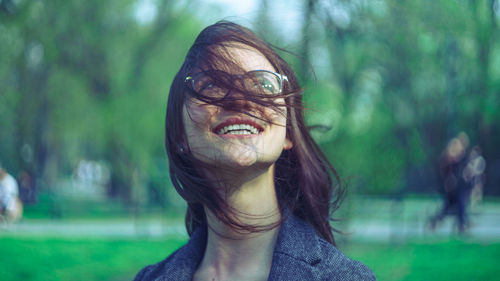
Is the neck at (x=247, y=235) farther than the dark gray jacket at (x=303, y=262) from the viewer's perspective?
Yes

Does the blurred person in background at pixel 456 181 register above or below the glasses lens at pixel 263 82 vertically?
Result: below

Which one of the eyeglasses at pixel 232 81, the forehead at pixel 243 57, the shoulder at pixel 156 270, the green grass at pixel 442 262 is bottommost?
the green grass at pixel 442 262

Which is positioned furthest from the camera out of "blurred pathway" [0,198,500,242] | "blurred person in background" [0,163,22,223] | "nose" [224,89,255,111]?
"blurred person in background" [0,163,22,223]

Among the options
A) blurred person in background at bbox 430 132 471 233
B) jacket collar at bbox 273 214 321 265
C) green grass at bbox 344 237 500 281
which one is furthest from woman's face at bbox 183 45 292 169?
blurred person in background at bbox 430 132 471 233

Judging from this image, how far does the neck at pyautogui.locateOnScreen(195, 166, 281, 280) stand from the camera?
1689 millimetres

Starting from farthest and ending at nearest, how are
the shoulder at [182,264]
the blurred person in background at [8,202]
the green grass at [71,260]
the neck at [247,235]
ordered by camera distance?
the blurred person in background at [8,202]
the green grass at [71,260]
the shoulder at [182,264]
the neck at [247,235]

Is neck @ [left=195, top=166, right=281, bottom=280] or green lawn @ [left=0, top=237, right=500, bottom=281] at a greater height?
neck @ [left=195, top=166, right=281, bottom=280]

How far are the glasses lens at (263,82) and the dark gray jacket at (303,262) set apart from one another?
453mm

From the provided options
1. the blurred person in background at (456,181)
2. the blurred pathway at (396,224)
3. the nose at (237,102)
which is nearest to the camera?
the nose at (237,102)

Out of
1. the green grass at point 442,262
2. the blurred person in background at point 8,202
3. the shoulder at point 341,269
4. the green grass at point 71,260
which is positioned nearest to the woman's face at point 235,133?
the shoulder at point 341,269

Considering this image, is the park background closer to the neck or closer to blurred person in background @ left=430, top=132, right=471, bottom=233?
blurred person in background @ left=430, top=132, right=471, bottom=233

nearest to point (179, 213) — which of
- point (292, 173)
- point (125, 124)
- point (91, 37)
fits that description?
point (125, 124)

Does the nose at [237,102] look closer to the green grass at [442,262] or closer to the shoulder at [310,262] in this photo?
the shoulder at [310,262]

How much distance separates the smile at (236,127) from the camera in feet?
5.16
